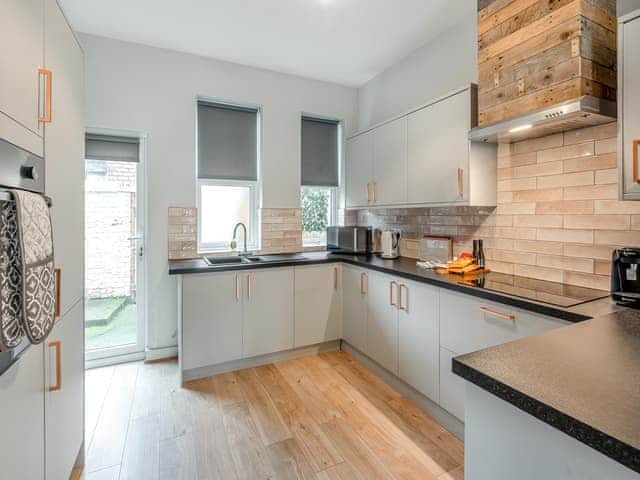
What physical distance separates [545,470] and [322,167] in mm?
3381

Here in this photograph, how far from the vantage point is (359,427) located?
205 centimetres

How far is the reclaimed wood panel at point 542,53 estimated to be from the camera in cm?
156

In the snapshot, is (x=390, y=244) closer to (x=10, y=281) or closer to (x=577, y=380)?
(x=577, y=380)

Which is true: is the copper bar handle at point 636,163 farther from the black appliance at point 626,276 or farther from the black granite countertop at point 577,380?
the black granite countertop at point 577,380

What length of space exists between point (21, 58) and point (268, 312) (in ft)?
7.33

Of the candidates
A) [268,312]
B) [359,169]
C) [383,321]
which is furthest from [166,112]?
[383,321]

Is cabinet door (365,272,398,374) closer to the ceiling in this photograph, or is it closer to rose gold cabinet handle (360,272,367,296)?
rose gold cabinet handle (360,272,367,296)

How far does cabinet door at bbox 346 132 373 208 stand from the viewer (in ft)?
10.7

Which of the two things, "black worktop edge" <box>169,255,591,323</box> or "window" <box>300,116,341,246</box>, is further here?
"window" <box>300,116,341,246</box>

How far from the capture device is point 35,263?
38.6 inches

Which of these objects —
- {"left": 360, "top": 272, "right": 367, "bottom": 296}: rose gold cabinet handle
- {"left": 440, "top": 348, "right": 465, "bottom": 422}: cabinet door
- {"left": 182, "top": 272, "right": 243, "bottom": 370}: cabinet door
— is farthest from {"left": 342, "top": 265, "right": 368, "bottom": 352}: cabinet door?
{"left": 182, "top": 272, "right": 243, "bottom": 370}: cabinet door

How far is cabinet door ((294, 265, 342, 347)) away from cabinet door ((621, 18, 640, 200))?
2.13 m

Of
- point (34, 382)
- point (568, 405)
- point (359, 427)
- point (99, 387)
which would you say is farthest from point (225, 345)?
point (568, 405)

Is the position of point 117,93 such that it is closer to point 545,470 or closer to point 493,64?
point 493,64
